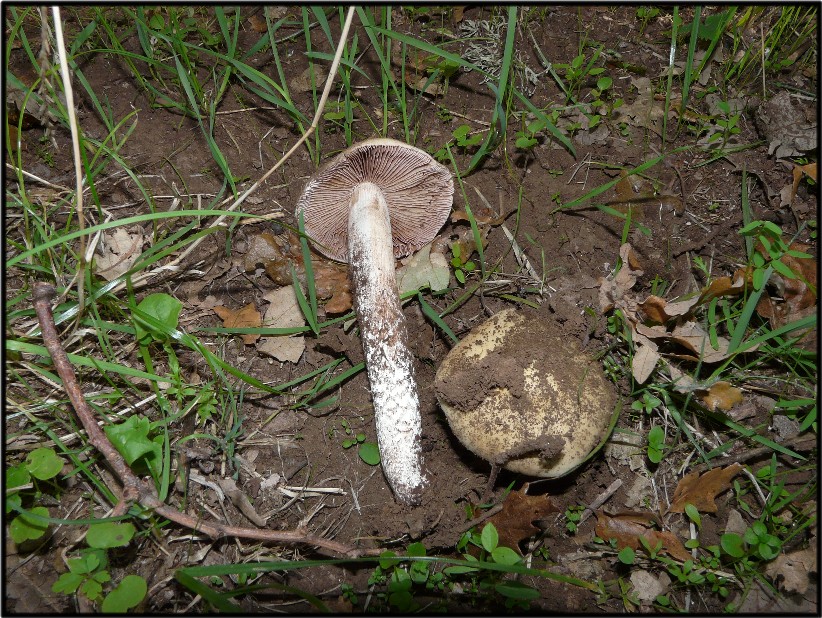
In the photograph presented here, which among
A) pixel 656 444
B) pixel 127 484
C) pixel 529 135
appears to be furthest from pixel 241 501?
pixel 529 135

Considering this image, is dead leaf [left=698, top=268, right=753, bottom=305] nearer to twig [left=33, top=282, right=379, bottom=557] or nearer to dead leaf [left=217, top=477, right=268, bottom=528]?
twig [left=33, top=282, right=379, bottom=557]

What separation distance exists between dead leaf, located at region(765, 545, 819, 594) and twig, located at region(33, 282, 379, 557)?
173 cm

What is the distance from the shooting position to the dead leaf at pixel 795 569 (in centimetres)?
226

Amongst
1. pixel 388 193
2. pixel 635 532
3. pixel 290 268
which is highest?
pixel 388 193

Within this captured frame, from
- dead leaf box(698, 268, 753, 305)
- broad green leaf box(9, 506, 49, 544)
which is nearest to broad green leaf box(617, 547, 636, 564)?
dead leaf box(698, 268, 753, 305)

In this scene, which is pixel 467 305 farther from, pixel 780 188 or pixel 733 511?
pixel 780 188

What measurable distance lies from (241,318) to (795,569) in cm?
285

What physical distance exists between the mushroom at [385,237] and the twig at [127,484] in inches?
18.6

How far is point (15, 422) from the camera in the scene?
2432mm

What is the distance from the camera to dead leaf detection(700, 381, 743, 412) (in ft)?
8.41

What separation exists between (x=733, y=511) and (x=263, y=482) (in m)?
2.21

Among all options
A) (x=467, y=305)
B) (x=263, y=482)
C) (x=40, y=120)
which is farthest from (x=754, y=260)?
(x=40, y=120)

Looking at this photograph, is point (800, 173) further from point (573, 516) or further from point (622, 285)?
point (573, 516)

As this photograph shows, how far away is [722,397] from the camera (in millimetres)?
2578
